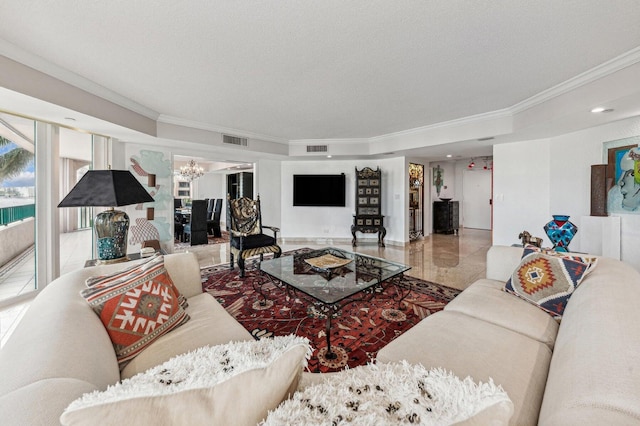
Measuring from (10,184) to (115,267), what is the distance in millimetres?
2520

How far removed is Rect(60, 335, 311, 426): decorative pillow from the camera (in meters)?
0.45

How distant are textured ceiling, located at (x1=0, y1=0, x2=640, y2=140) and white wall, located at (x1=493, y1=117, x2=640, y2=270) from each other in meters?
1.18

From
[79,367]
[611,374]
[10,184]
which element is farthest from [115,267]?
[10,184]

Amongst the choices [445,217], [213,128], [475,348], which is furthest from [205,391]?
[445,217]

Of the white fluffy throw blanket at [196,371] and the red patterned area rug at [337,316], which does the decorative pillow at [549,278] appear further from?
the white fluffy throw blanket at [196,371]

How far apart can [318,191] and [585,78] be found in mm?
4674

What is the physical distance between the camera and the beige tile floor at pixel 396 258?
2.88 m

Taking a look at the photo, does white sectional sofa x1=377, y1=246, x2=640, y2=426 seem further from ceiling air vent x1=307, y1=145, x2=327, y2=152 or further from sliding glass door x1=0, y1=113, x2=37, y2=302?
ceiling air vent x1=307, y1=145, x2=327, y2=152

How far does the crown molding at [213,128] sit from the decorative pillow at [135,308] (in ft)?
11.2

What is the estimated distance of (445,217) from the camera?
7512 mm

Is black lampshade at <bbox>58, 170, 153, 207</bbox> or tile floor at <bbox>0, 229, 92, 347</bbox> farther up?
black lampshade at <bbox>58, 170, 153, 207</bbox>

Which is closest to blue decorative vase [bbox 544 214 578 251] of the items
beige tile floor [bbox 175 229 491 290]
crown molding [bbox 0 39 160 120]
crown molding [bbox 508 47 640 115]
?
beige tile floor [bbox 175 229 491 290]

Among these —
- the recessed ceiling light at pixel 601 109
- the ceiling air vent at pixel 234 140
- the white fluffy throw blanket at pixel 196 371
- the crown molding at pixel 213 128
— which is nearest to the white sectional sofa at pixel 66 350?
the white fluffy throw blanket at pixel 196 371

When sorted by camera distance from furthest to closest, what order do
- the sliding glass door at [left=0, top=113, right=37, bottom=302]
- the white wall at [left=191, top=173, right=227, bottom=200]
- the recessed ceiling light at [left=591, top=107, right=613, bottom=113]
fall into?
the white wall at [left=191, top=173, right=227, bottom=200], the sliding glass door at [left=0, top=113, right=37, bottom=302], the recessed ceiling light at [left=591, top=107, right=613, bottom=113]
